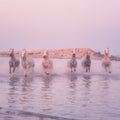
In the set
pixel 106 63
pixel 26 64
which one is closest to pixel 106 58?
pixel 106 63

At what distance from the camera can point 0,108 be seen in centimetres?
1566

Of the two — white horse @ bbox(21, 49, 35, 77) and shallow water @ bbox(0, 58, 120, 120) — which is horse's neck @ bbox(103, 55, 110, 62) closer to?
white horse @ bbox(21, 49, 35, 77)

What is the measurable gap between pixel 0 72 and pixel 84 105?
67.1 ft

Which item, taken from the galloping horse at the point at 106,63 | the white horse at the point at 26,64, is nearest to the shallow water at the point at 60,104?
the white horse at the point at 26,64

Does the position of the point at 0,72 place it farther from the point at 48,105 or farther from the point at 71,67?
the point at 48,105

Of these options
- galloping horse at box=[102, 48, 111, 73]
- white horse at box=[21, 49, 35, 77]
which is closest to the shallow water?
white horse at box=[21, 49, 35, 77]

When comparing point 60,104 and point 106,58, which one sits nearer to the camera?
point 60,104

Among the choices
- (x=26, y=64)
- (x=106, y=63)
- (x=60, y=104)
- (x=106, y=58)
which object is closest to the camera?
(x=60, y=104)

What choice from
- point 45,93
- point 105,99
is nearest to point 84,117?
point 105,99

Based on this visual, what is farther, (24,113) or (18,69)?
(18,69)

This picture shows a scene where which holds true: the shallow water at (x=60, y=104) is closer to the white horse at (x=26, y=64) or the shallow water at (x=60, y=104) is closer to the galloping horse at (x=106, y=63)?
the white horse at (x=26, y=64)

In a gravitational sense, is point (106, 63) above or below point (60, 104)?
above

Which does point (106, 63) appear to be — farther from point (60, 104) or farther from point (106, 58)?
point (60, 104)

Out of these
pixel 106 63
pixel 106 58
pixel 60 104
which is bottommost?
pixel 60 104
